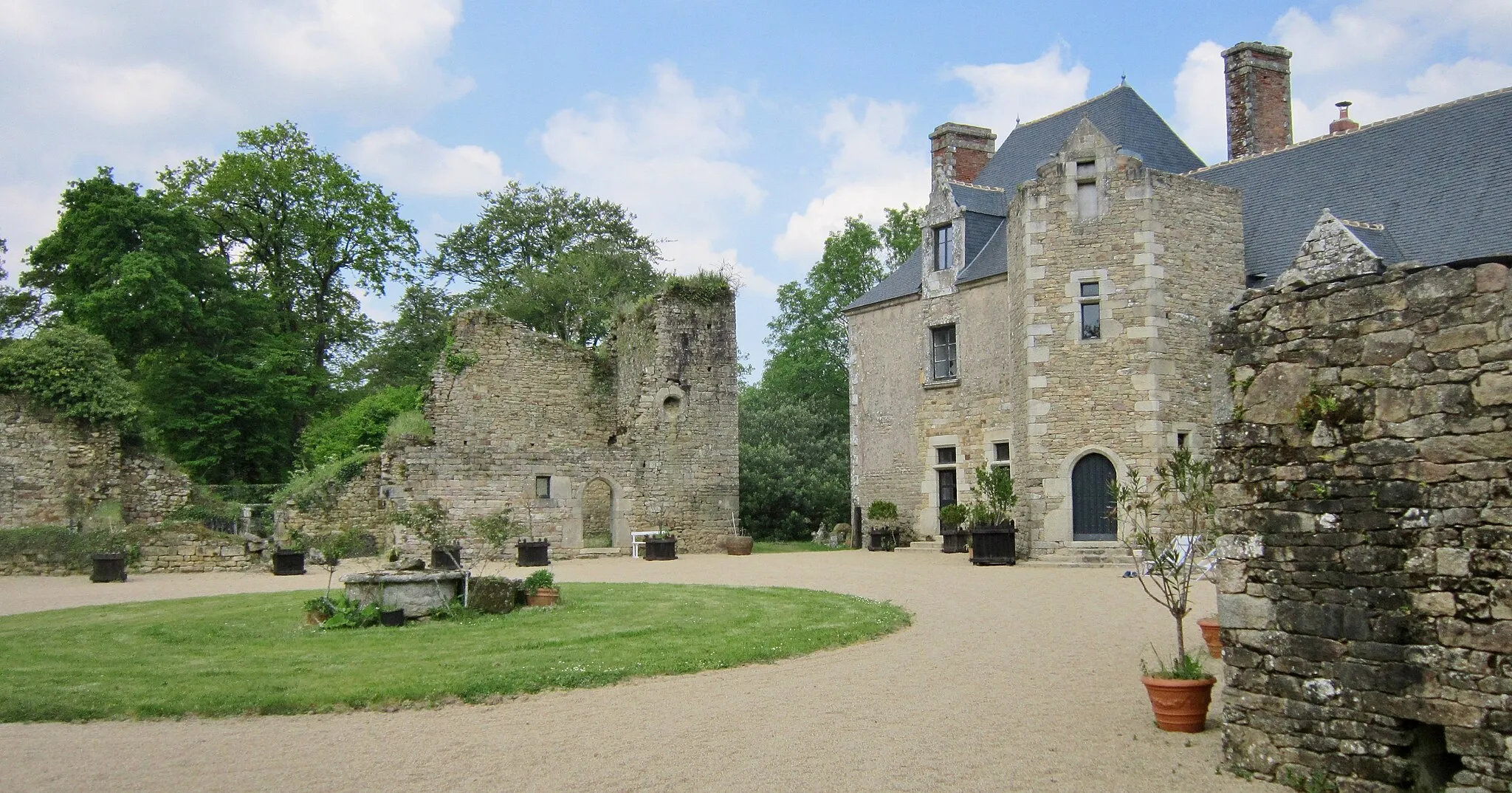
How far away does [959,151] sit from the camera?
26750 mm

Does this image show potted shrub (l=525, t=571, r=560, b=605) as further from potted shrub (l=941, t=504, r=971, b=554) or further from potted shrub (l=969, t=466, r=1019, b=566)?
potted shrub (l=941, t=504, r=971, b=554)

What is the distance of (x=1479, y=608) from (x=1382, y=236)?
1486cm

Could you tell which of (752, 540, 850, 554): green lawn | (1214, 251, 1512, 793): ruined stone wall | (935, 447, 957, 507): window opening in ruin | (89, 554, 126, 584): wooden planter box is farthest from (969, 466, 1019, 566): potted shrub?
(89, 554, 126, 584): wooden planter box

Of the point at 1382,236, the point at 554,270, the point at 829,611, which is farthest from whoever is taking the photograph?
the point at 554,270

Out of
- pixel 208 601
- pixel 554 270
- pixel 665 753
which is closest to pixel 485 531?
pixel 208 601

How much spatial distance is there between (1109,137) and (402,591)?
17.0m

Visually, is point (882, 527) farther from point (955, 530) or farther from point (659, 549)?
point (659, 549)

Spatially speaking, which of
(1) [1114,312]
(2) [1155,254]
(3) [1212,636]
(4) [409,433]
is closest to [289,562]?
(4) [409,433]

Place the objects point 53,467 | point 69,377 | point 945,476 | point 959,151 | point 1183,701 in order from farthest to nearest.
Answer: point 959,151 → point 945,476 → point 69,377 → point 53,467 → point 1183,701

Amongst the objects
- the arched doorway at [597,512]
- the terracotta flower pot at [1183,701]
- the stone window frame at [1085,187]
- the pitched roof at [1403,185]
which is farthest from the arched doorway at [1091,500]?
the arched doorway at [597,512]

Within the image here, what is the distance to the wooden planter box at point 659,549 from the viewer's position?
20.6 m

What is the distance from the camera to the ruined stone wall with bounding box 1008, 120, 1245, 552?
702 inches

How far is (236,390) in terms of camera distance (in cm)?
2820

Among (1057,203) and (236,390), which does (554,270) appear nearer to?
(236,390)
